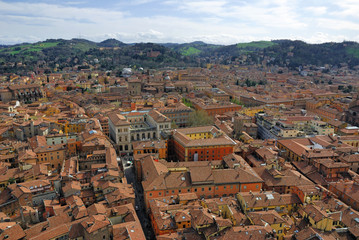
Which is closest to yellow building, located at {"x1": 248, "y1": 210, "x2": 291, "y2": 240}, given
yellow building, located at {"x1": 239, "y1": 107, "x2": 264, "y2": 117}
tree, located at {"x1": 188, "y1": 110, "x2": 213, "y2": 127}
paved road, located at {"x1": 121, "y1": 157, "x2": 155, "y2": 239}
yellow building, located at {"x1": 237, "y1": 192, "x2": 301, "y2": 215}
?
yellow building, located at {"x1": 237, "y1": 192, "x2": 301, "y2": 215}

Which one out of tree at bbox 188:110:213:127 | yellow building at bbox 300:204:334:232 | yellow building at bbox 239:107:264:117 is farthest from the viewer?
yellow building at bbox 239:107:264:117

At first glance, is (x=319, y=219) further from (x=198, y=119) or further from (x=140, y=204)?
(x=198, y=119)

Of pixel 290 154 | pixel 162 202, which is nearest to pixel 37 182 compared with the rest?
pixel 162 202

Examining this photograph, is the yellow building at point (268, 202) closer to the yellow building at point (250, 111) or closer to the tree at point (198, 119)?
the tree at point (198, 119)

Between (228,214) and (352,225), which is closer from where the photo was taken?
(352,225)

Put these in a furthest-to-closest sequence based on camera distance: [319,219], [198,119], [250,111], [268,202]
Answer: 1. [250,111]
2. [198,119]
3. [268,202]
4. [319,219]

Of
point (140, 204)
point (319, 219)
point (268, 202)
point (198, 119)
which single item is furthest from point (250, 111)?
point (319, 219)

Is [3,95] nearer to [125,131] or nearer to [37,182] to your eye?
[125,131]

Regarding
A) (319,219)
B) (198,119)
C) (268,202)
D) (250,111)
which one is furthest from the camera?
(250,111)

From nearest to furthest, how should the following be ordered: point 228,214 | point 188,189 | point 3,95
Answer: point 228,214
point 188,189
point 3,95

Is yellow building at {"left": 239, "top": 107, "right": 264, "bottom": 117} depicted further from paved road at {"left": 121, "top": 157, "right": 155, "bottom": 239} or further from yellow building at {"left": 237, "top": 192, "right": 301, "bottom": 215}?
yellow building at {"left": 237, "top": 192, "right": 301, "bottom": 215}

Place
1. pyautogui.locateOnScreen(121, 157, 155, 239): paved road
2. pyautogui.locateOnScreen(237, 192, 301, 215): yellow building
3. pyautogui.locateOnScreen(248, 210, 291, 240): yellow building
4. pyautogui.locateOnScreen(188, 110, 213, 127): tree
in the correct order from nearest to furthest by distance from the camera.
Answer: pyautogui.locateOnScreen(248, 210, 291, 240): yellow building → pyautogui.locateOnScreen(121, 157, 155, 239): paved road → pyautogui.locateOnScreen(237, 192, 301, 215): yellow building → pyautogui.locateOnScreen(188, 110, 213, 127): tree
